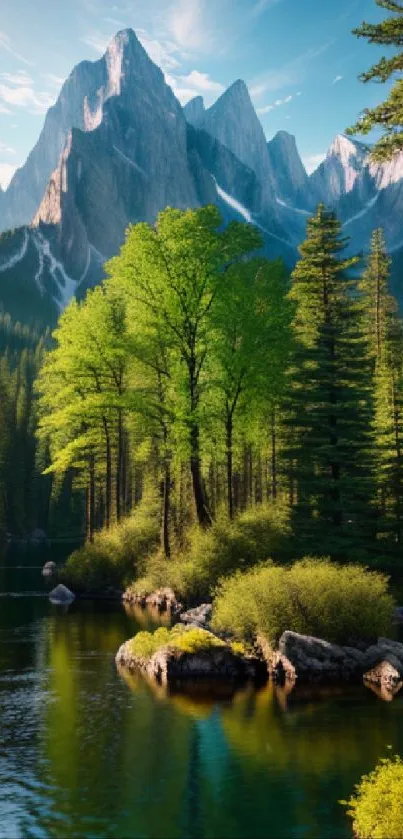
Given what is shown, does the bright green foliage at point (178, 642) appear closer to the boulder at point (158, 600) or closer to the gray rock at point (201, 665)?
the gray rock at point (201, 665)

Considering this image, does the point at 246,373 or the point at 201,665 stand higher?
the point at 246,373

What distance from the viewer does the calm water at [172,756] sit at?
12227mm

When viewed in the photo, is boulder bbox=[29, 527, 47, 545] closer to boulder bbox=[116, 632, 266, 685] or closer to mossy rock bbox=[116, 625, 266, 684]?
mossy rock bbox=[116, 625, 266, 684]

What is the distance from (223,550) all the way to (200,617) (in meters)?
5.73

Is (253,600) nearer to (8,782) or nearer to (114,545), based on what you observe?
(8,782)

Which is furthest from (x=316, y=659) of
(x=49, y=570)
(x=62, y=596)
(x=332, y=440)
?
(x=49, y=570)

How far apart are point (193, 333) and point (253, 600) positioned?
16.3 meters

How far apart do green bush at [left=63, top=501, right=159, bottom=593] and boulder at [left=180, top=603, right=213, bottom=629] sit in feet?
40.6

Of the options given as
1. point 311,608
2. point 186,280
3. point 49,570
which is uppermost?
point 186,280

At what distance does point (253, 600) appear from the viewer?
23.9 m

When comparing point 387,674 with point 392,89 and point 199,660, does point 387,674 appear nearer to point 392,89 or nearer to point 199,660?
point 199,660

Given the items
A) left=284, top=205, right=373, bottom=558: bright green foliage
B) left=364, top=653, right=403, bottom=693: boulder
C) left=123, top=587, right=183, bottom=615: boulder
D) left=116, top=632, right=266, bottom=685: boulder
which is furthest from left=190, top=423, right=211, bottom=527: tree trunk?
left=364, top=653, right=403, bottom=693: boulder

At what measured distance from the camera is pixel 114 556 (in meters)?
42.5

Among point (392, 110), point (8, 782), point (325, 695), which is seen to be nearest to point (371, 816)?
point (8, 782)
